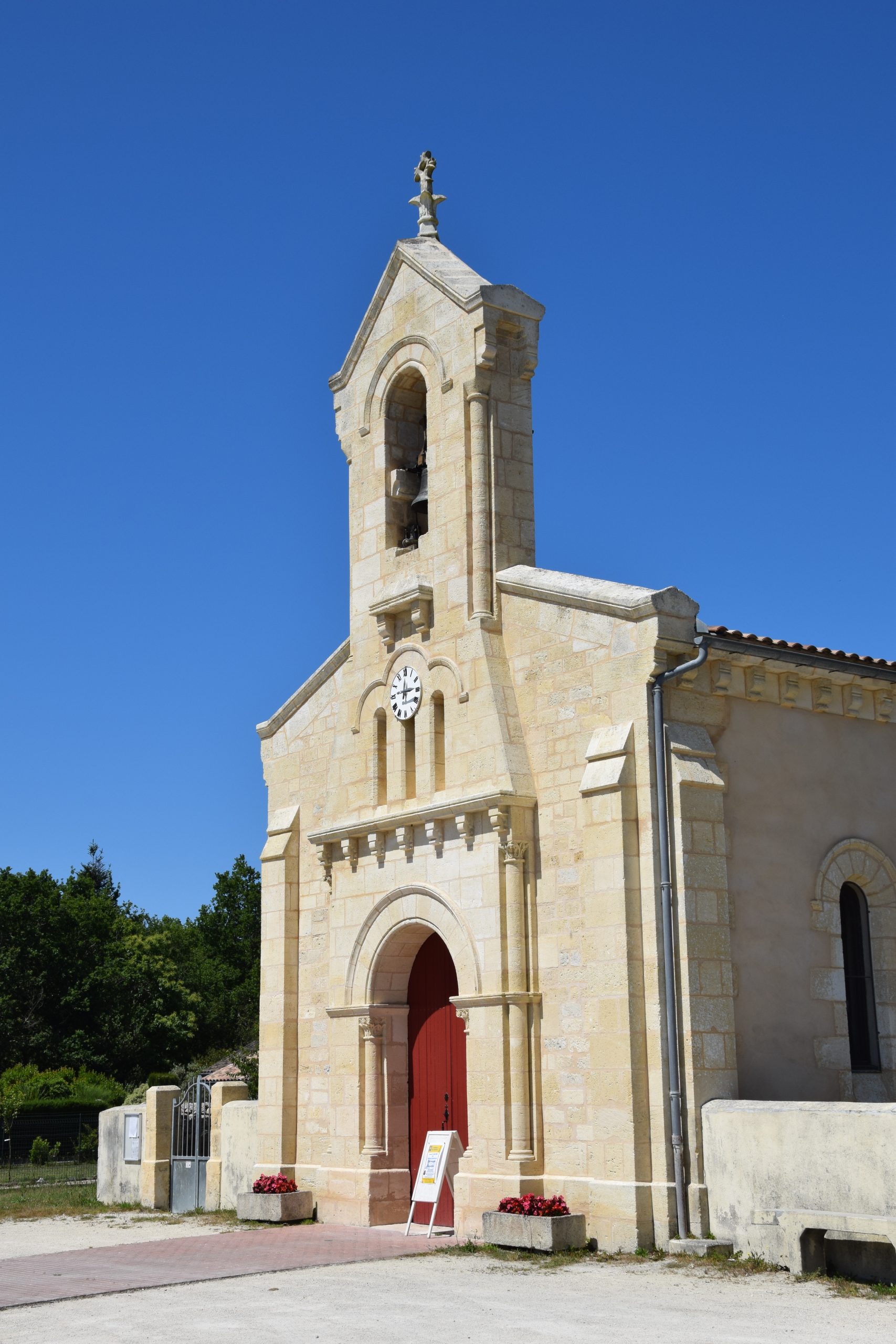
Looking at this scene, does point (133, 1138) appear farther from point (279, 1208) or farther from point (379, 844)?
point (379, 844)

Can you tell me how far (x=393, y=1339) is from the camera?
396 inches

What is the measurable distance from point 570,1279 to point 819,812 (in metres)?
5.92

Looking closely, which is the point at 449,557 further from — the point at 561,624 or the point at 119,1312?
the point at 119,1312

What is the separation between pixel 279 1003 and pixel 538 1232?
251 inches

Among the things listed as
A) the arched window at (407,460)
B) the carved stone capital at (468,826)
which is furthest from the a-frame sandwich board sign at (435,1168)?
the arched window at (407,460)

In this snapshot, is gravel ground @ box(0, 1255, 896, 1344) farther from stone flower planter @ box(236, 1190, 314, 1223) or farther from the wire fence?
the wire fence

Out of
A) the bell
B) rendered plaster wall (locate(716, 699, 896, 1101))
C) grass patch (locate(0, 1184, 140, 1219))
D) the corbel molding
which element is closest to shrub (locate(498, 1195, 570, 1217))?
rendered plaster wall (locate(716, 699, 896, 1101))

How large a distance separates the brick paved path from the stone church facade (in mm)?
971

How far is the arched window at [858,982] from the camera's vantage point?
1562 cm

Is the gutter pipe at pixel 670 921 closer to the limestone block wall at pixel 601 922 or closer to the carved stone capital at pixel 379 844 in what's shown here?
the limestone block wall at pixel 601 922

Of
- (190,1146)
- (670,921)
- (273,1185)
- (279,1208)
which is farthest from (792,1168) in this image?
(190,1146)

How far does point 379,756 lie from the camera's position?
1811 centimetres

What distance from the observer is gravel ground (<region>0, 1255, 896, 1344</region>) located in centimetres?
1007

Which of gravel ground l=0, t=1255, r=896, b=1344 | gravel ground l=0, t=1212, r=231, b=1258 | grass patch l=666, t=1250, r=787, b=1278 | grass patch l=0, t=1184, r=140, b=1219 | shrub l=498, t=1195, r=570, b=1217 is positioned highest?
shrub l=498, t=1195, r=570, b=1217
